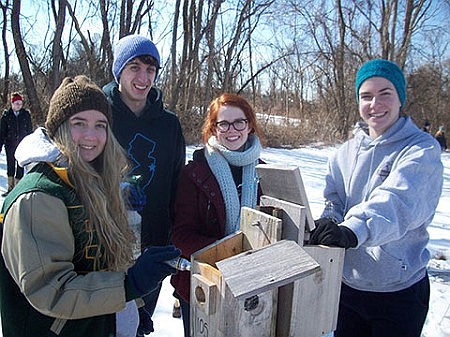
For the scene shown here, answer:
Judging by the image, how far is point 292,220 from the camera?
128cm

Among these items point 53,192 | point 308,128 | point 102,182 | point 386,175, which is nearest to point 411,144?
point 386,175

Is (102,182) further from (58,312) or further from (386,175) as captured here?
(386,175)

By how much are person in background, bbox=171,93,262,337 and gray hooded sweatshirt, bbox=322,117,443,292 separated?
397 millimetres

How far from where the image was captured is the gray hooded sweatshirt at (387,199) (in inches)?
55.0

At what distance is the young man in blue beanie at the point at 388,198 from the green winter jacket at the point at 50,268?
87cm

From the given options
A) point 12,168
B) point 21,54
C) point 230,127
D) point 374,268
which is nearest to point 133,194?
point 230,127

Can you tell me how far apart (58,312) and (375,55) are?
19.7m

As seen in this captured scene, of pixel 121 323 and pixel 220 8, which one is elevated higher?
pixel 220 8

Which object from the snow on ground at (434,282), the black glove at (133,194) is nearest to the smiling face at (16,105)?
the snow on ground at (434,282)

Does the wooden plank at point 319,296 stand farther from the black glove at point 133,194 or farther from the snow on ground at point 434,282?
the snow on ground at point 434,282

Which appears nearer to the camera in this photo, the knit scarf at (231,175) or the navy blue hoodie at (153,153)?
the knit scarf at (231,175)

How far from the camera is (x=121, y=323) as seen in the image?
1.65m

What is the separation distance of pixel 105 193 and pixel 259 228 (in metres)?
0.59

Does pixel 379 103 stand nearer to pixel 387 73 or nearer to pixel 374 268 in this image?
pixel 387 73
